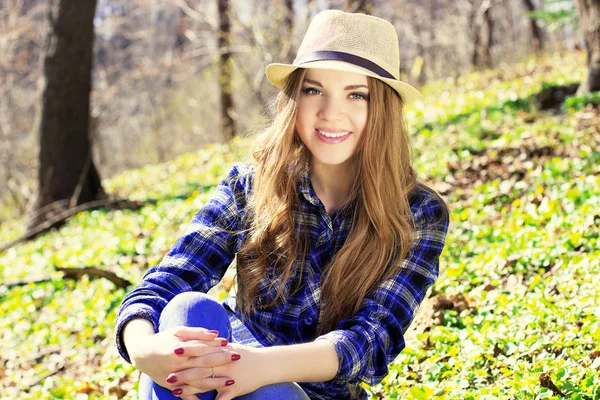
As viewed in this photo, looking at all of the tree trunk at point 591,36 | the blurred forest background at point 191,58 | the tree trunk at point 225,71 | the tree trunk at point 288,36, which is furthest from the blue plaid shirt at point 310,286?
the tree trunk at point 225,71

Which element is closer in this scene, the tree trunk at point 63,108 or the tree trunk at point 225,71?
the tree trunk at point 63,108

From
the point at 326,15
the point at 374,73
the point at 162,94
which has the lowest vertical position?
the point at 162,94

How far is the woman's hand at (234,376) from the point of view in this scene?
79.4 inches

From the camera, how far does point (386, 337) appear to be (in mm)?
2305

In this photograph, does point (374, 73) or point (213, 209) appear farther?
point (213, 209)

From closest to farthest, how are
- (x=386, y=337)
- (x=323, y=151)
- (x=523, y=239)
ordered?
(x=386, y=337) < (x=323, y=151) < (x=523, y=239)

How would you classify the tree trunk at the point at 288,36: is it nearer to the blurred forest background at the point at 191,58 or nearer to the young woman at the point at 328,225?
the blurred forest background at the point at 191,58

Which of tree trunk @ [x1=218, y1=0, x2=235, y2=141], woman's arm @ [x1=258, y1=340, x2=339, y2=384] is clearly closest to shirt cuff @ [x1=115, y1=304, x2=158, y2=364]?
woman's arm @ [x1=258, y1=340, x2=339, y2=384]

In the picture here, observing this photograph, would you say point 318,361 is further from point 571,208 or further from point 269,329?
point 571,208

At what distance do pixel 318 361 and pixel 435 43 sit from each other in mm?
20212

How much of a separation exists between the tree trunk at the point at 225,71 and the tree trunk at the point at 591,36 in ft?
19.0

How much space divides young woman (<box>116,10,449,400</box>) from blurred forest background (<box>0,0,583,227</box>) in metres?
6.46

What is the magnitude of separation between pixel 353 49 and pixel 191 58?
65.1ft

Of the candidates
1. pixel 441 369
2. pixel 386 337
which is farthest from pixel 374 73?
pixel 441 369
